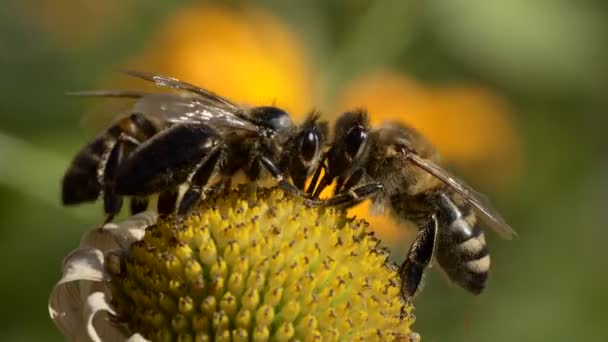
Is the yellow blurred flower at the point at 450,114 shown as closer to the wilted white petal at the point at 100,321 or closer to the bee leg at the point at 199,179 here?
the bee leg at the point at 199,179

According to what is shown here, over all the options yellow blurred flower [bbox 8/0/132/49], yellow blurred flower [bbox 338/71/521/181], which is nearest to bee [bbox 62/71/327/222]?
yellow blurred flower [bbox 338/71/521/181]

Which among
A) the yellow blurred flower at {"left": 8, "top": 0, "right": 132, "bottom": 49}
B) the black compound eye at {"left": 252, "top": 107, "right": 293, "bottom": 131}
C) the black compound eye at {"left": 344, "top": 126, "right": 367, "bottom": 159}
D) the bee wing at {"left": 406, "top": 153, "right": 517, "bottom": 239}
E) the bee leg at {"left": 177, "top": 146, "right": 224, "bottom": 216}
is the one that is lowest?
the yellow blurred flower at {"left": 8, "top": 0, "right": 132, "bottom": 49}

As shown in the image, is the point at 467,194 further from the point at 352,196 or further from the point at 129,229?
the point at 129,229

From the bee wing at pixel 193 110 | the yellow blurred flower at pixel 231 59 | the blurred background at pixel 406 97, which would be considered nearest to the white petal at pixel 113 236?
the bee wing at pixel 193 110

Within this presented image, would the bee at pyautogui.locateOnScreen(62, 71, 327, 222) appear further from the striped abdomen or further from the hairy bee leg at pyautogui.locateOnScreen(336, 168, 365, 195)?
the striped abdomen

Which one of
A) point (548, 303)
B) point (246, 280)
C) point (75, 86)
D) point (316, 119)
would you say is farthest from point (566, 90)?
point (246, 280)
